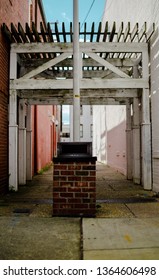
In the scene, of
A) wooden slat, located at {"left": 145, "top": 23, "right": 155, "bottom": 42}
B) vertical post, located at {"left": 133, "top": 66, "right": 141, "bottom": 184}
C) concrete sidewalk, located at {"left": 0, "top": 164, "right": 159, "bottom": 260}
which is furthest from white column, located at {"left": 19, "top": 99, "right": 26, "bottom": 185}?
wooden slat, located at {"left": 145, "top": 23, "right": 155, "bottom": 42}

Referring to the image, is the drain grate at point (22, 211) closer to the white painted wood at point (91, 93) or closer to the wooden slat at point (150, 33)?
the white painted wood at point (91, 93)

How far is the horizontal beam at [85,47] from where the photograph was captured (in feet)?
25.5

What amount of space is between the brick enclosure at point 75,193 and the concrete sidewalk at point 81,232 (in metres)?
0.19

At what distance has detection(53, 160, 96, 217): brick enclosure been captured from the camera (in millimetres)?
4605

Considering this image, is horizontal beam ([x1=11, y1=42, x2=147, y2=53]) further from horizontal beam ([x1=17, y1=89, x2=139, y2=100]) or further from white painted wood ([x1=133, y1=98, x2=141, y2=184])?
white painted wood ([x1=133, y1=98, x2=141, y2=184])

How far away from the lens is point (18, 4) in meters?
8.90

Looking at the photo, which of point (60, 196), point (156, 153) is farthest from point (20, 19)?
point (60, 196)

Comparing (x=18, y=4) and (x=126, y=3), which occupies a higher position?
(x=126, y=3)

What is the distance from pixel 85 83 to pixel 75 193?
3.93 metres

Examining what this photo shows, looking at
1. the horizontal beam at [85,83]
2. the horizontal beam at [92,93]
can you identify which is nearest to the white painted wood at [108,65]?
the horizontal beam at [85,83]

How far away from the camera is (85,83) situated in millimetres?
7617

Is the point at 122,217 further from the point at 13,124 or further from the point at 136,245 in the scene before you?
the point at 13,124

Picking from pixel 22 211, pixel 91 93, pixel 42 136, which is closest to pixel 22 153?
pixel 91 93
